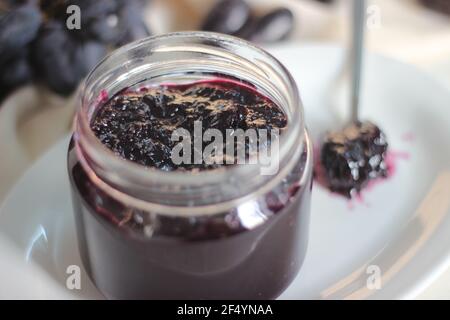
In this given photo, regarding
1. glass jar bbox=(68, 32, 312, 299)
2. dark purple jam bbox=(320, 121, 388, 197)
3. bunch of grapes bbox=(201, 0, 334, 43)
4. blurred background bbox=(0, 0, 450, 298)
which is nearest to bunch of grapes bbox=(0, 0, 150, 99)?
blurred background bbox=(0, 0, 450, 298)

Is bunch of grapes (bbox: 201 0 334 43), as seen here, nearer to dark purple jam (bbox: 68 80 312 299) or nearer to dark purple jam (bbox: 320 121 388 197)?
dark purple jam (bbox: 320 121 388 197)

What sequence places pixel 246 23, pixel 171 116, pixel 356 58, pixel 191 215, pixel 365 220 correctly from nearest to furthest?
1. pixel 191 215
2. pixel 171 116
3. pixel 365 220
4. pixel 356 58
5. pixel 246 23

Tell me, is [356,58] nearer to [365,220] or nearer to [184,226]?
[365,220]

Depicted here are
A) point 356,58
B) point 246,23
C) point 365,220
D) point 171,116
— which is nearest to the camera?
point 171,116

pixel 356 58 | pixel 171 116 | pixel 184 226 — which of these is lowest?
pixel 184 226

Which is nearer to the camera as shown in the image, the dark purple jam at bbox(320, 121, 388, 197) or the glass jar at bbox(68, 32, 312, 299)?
the glass jar at bbox(68, 32, 312, 299)

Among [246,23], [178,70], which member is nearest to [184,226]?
[178,70]
